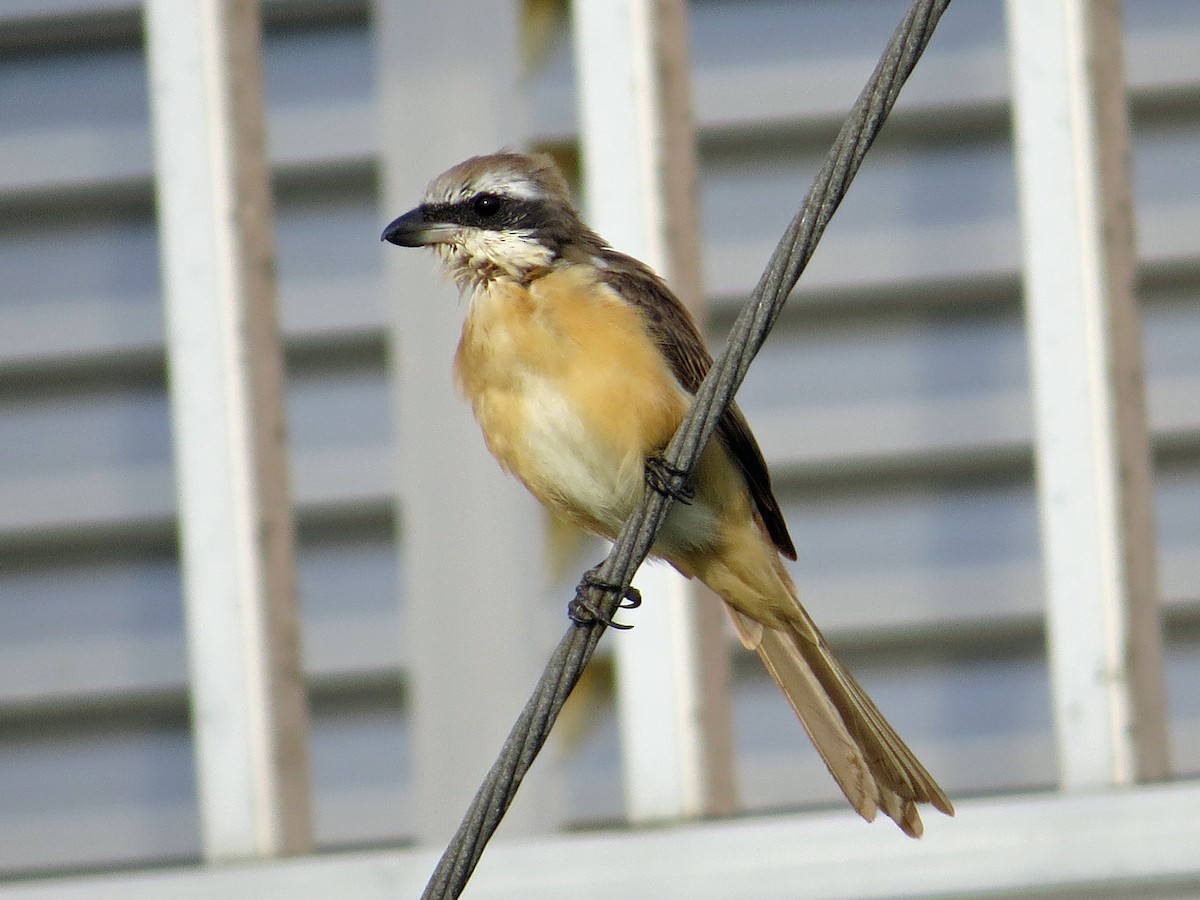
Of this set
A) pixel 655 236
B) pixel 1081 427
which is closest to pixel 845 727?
pixel 1081 427

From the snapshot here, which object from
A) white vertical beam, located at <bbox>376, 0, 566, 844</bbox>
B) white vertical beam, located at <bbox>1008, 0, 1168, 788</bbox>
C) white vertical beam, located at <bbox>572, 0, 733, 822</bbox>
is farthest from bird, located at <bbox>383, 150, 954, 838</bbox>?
white vertical beam, located at <bbox>376, 0, 566, 844</bbox>

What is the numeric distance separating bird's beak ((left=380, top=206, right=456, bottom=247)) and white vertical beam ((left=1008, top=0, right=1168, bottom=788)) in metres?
1.75

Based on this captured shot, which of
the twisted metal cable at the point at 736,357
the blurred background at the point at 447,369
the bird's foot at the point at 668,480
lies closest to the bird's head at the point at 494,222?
the bird's foot at the point at 668,480

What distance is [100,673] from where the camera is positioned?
4.73 meters

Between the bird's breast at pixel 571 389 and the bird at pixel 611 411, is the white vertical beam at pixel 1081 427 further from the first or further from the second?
the bird's breast at pixel 571 389

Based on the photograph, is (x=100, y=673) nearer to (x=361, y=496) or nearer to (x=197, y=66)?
(x=361, y=496)

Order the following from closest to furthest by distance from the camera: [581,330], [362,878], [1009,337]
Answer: [581,330] → [362,878] → [1009,337]

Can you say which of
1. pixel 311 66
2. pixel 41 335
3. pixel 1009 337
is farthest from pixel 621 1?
pixel 41 335

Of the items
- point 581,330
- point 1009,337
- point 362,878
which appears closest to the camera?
point 581,330

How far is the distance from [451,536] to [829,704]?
67.1 inches

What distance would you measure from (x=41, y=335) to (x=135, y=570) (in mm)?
746

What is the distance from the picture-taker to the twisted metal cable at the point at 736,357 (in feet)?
6.85

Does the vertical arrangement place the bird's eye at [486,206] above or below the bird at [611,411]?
above

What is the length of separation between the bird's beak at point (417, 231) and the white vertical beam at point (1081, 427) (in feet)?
5.73
